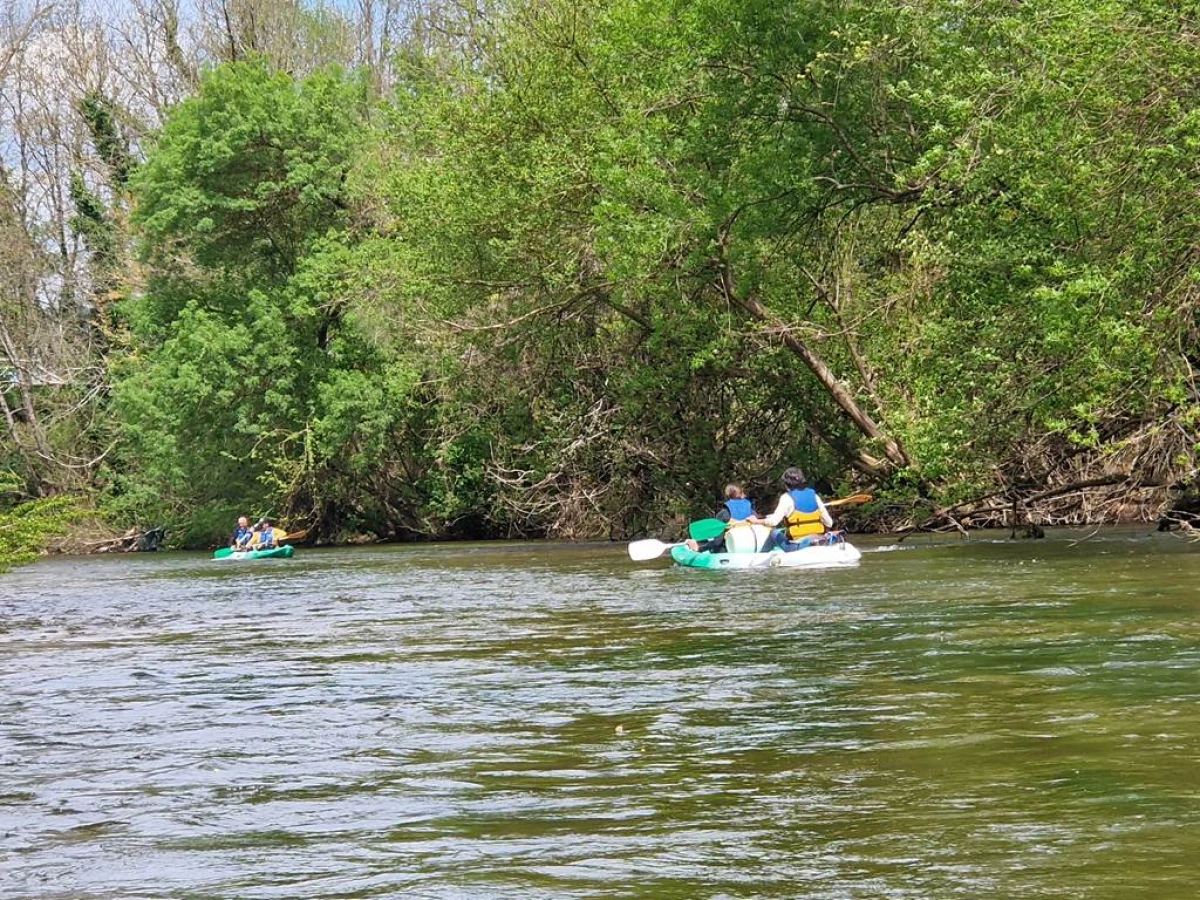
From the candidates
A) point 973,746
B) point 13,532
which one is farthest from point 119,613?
point 973,746

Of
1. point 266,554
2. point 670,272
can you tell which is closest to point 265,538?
point 266,554

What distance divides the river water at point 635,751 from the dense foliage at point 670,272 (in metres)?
4.00

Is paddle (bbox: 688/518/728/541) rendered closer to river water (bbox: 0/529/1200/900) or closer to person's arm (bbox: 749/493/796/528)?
person's arm (bbox: 749/493/796/528)

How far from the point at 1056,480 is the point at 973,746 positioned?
60.0 ft

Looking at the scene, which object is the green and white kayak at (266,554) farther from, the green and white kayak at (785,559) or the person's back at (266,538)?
the green and white kayak at (785,559)

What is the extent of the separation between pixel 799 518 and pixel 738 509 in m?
1.17

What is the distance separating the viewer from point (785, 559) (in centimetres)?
2164

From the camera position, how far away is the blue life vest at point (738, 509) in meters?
22.8

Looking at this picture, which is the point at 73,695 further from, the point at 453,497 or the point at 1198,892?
the point at 453,497

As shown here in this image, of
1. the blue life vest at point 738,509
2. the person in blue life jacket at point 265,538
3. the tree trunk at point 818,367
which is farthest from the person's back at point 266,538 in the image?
the blue life vest at point 738,509

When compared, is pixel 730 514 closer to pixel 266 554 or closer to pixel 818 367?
pixel 818 367

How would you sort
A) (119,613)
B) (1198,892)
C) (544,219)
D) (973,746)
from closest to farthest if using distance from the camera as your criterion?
1. (1198,892)
2. (973,746)
3. (119,613)
4. (544,219)

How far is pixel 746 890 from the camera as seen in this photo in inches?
211

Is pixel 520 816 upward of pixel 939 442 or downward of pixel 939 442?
downward
